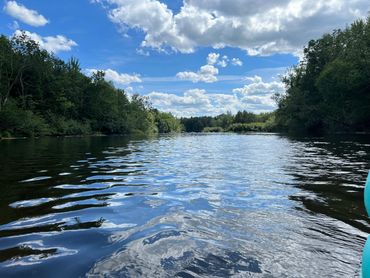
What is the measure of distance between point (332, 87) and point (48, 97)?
165 ft

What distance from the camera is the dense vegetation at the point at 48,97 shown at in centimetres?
5068

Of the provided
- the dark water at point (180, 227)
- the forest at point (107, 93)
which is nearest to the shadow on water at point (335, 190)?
the dark water at point (180, 227)

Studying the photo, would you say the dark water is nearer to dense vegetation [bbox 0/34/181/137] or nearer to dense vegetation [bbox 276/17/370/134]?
dense vegetation [bbox 0/34/181/137]

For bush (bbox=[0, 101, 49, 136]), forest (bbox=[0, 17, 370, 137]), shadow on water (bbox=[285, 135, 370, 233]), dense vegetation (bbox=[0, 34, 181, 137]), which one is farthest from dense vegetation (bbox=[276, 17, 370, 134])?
→ bush (bbox=[0, 101, 49, 136])

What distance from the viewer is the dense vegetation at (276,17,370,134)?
52.3 meters

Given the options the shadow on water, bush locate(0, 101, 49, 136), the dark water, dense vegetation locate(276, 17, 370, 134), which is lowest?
the shadow on water

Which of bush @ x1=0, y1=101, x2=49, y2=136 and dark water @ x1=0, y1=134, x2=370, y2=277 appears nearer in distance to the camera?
dark water @ x1=0, y1=134, x2=370, y2=277

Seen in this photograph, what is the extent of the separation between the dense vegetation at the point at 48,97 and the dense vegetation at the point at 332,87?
134 ft

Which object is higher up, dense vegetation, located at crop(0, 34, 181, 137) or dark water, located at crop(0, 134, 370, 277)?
dense vegetation, located at crop(0, 34, 181, 137)

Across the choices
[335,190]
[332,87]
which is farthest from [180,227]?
[332,87]

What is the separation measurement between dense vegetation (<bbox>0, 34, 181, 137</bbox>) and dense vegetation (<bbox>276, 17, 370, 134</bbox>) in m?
40.8

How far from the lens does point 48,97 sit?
66000 mm

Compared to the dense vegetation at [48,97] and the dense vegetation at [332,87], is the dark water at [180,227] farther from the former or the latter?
the dense vegetation at [332,87]

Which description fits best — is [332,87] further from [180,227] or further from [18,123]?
[180,227]
